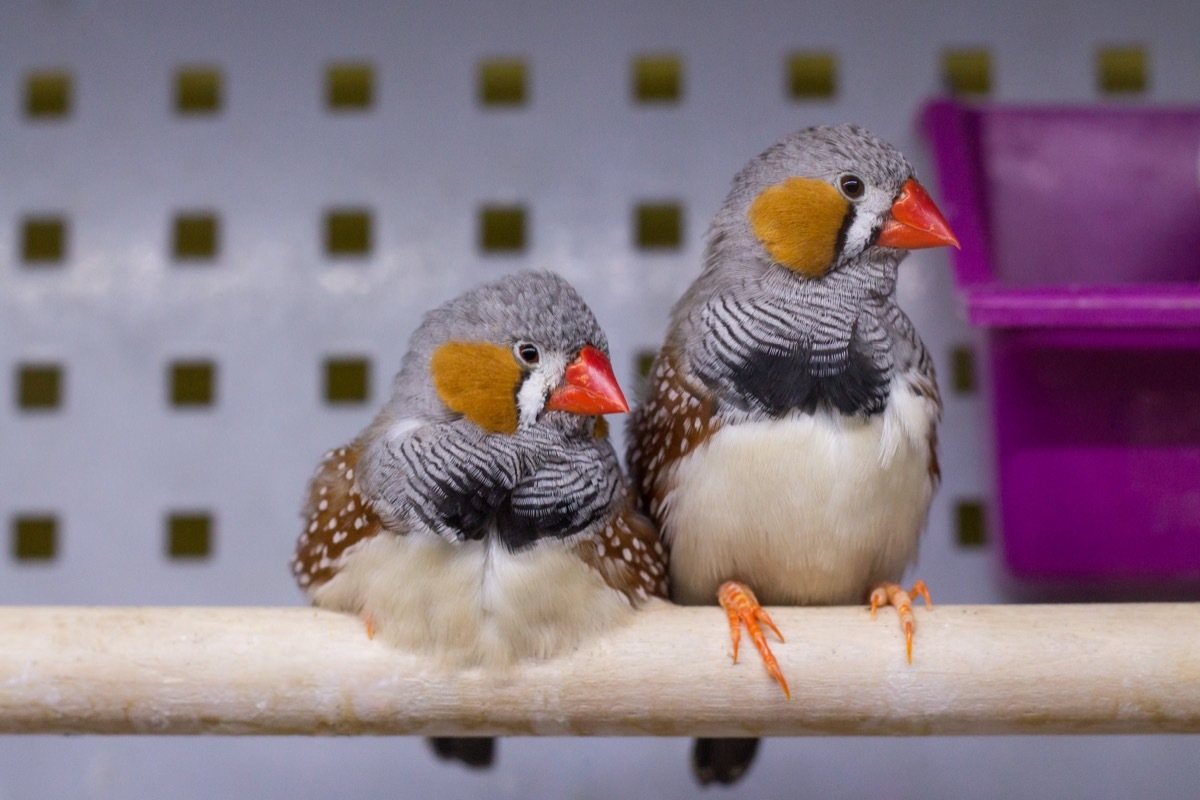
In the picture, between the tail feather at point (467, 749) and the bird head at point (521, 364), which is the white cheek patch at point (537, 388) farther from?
the tail feather at point (467, 749)

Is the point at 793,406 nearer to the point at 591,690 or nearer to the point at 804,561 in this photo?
the point at 804,561

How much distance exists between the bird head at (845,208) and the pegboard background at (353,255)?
0.60 meters

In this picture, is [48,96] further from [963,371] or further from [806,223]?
[963,371]

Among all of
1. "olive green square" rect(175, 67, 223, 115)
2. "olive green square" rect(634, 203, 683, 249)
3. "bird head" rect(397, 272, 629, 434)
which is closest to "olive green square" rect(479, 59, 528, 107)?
"olive green square" rect(634, 203, 683, 249)

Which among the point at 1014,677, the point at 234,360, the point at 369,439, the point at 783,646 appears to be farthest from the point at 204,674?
the point at 1014,677

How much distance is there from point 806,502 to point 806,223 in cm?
36

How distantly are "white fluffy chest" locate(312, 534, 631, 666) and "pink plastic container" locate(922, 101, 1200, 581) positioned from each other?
26.3 inches

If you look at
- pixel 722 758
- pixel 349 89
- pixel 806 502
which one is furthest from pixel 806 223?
pixel 349 89

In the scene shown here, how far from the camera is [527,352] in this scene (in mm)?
1390

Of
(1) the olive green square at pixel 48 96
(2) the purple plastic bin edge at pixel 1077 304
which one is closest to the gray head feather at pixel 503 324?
(2) the purple plastic bin edge at pixel 1077 304

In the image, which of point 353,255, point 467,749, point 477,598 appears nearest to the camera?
point 477,598

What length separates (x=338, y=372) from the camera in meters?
2.24

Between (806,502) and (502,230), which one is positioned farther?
(502,230)

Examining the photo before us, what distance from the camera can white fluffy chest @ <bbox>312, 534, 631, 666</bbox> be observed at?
54.1 inches
